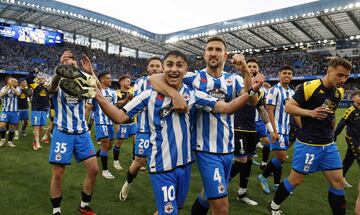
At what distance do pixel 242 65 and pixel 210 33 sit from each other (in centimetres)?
4281

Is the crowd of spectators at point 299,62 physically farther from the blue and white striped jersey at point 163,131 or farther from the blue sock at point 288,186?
the blue and white striped jersey at point 163,131

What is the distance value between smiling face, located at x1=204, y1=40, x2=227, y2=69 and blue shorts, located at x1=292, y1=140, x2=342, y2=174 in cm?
174

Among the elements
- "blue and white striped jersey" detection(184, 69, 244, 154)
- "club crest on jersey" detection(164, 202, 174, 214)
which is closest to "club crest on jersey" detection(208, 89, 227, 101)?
"blue and white striped jersey" detection(184, 69, 244, 154)

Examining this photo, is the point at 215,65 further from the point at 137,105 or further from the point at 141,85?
the point at 141,85

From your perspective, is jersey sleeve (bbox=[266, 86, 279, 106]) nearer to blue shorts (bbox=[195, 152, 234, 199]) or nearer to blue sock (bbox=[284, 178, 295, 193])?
blue sock (bbox=[284, 178, 295, 193])

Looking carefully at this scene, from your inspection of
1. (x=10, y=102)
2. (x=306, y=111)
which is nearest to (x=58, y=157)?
(x=306, y=111)

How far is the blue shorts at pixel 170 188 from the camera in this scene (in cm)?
277

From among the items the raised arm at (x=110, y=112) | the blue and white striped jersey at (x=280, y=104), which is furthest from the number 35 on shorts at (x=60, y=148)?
the blue and white striped jersey at (x=280, y=104)

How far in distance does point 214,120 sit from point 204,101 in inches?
13.3

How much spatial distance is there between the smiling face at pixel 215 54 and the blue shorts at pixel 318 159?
1736 millimetres

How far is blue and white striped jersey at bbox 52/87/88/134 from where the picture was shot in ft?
13.7

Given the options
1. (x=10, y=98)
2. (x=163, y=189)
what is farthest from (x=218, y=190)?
(x=10, y=98)

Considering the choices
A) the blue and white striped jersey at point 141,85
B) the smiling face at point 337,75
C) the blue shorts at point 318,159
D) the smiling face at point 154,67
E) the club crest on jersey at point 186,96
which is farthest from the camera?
the blue and white striped jersey at point 141,85

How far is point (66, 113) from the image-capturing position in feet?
13.8
